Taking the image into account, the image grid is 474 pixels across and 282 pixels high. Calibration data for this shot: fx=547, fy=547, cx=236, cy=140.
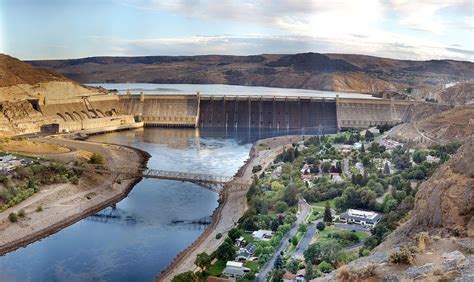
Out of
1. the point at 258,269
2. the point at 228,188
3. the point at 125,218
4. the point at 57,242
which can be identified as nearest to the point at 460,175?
the point at 258,269

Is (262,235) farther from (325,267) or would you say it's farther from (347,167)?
(347,167)

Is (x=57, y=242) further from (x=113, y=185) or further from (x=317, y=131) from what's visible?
(x=317, y=131)

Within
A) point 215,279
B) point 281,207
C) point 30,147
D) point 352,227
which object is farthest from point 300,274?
point 30,147

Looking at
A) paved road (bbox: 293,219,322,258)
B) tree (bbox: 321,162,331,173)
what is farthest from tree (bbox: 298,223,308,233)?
tree (bbox: 321,162,331,173)

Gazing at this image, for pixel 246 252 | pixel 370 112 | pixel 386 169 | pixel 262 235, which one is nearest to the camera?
pixel 246 252

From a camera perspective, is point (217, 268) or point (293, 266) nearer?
point (293, 266)

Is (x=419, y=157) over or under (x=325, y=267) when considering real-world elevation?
over
